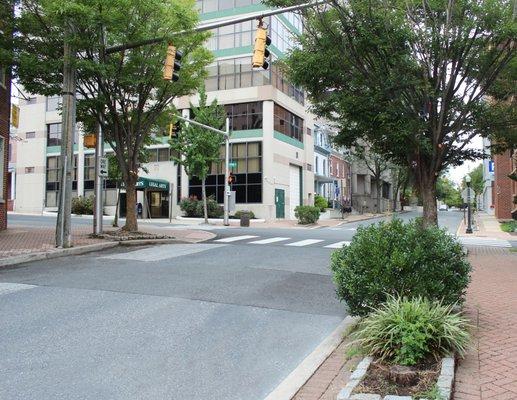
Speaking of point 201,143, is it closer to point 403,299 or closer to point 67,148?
point 67,148

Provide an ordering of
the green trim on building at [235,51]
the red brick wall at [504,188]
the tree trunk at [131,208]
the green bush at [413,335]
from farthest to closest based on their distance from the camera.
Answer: the green trim on building at [235,51] → the red brick wall at [504,188] → the tree trunk at [131,208] → the green bush at [413,335]

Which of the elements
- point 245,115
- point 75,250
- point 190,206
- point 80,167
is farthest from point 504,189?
point 80,167

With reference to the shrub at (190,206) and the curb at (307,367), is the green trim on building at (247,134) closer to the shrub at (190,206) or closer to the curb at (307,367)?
the shrub at (190,206)

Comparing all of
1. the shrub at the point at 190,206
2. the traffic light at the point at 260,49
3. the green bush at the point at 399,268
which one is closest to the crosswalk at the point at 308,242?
the traffic light at the point at 260,49

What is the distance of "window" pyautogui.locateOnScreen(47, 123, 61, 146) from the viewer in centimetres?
5022

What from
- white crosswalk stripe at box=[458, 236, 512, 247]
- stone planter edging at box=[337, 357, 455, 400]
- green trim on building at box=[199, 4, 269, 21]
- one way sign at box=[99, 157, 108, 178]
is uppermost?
green trim on building at box=[199, 4, 269, 21]

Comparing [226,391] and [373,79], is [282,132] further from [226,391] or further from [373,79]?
[226,391]

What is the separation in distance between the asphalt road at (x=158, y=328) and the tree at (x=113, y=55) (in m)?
6.83

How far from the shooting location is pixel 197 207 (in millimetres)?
40625

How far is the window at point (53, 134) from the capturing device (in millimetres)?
50219

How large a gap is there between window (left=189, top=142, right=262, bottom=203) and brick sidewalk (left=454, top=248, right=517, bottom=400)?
31.1 meters

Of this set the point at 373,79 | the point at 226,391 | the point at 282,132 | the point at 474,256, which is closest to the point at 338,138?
the point at 373,79

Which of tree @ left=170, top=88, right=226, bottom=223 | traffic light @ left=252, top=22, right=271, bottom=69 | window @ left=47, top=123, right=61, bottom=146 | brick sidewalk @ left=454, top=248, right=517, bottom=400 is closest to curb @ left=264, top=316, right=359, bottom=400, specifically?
brick sidewalk @ left=454, top=248, right=517, bottom=400

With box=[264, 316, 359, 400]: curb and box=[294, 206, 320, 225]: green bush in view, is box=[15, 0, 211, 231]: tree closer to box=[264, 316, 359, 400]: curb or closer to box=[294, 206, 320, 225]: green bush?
box=[264, 316, 359, 400]: curb
